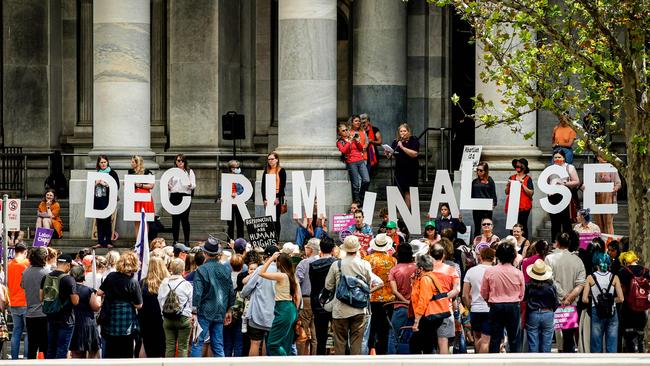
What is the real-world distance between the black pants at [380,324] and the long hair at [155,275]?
8.69 feet

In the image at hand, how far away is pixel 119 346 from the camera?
2030cm

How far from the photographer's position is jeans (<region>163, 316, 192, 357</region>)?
66.9 ft

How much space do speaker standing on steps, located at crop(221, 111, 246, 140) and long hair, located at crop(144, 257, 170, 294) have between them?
1241cm

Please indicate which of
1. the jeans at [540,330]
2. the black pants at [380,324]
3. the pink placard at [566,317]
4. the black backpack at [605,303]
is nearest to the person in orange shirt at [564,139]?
the pink placard at [566,317]

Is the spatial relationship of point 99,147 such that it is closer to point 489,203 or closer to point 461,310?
point 489,203

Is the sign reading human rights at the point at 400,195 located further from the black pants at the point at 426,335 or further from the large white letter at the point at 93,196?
the black pants at the point at 426,335

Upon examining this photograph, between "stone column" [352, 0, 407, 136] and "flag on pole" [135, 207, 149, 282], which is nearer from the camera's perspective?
"flag on pole" [135, 207, 149, 282]

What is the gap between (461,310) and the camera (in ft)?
72.8

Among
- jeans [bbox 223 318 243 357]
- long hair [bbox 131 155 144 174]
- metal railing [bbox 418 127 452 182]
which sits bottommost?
jeans [bbox 223 318 243 357]

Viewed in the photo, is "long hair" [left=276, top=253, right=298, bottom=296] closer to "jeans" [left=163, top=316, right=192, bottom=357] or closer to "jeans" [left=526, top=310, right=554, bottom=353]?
"jeans" [left=163, top=316, right=192, bottom=357]

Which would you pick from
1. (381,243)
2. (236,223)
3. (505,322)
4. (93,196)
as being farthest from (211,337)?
(236,223)

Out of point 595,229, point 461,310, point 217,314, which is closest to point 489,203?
point 595,229

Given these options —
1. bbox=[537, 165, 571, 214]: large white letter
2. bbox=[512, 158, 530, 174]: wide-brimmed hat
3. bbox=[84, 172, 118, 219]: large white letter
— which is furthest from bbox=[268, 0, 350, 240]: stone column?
bbox=[537, 165, 571, 214]: large white letter

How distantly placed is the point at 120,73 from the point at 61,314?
10.5 meters
